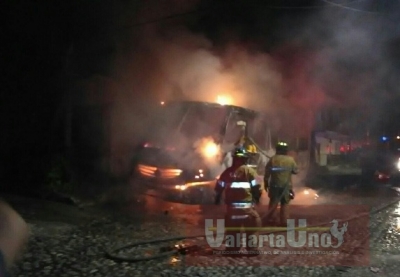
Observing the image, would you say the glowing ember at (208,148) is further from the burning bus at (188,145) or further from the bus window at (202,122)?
the bus window at (202,122)

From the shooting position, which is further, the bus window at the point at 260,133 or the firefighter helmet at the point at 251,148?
the bus window at the point at 260,133

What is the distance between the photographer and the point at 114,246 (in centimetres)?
713

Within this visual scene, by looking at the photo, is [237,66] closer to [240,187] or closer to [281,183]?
[281,183]

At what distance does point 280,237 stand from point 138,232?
82.7 inches

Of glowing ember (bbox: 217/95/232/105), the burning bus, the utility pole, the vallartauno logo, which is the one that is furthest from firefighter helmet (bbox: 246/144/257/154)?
the utility pole

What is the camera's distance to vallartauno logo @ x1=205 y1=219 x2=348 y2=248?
7.28 m

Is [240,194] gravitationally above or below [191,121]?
below

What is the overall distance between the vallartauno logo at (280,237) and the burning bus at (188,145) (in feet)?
5.98

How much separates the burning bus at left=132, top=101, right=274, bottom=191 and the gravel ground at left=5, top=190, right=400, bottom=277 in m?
1.55

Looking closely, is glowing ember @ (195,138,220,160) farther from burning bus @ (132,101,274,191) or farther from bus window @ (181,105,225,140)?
bus window @ (181,105,225,140)

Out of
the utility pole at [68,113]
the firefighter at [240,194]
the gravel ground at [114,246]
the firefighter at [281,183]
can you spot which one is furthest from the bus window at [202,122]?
the firefighter at [240,194]

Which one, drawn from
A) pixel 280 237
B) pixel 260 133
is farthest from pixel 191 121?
pixel 280 237

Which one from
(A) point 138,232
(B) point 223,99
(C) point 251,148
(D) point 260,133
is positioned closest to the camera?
(A) point 138,232

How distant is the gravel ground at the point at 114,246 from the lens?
6.10 meters
